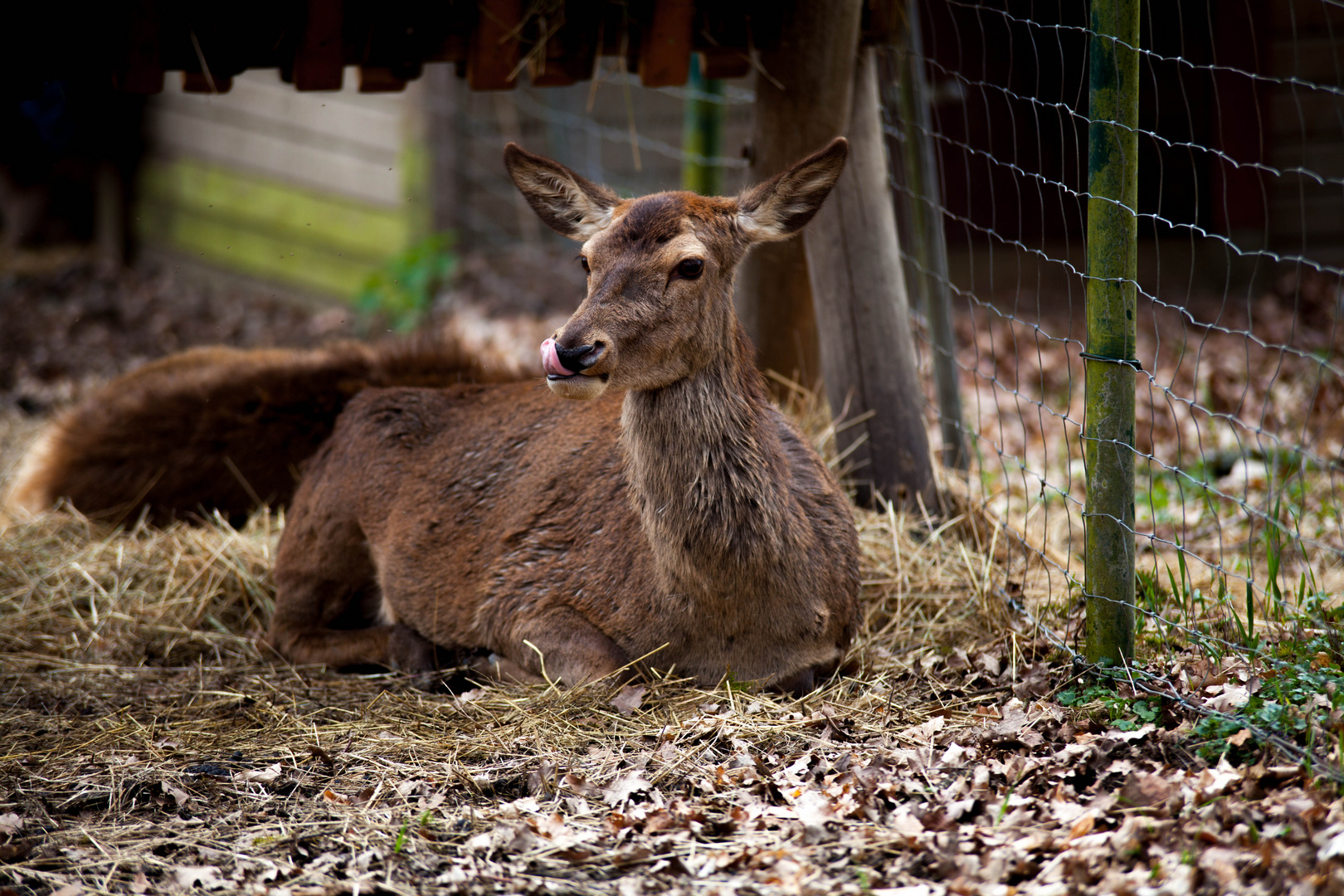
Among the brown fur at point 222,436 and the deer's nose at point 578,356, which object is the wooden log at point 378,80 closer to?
the brown fur at point 222,436

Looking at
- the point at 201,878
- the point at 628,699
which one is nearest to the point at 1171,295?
the point at 628,699

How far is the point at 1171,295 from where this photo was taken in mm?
10570

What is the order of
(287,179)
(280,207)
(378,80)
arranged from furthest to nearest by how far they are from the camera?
(280,207)
(287,179)
(378,80)

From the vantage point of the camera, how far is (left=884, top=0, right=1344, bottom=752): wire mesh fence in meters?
4.39

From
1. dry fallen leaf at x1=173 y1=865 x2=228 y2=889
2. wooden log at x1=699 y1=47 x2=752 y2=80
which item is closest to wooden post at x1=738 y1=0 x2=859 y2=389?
wooden log at x1=699 y1=47 x2=752 y2=80

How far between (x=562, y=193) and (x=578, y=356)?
112 centimetres

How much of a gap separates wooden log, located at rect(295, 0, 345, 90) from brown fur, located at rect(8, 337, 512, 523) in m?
1.64

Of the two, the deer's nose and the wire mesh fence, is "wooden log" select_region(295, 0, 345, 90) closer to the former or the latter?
the deer's nose

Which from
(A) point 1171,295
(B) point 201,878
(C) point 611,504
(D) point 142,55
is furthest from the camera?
(A) point 1171,295

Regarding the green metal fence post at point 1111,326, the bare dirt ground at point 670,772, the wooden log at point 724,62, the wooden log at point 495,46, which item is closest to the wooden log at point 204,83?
the wooden log at point 495,46

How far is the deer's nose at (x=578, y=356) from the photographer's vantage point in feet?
12.1

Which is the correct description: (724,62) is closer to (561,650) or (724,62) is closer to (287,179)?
(561,650)

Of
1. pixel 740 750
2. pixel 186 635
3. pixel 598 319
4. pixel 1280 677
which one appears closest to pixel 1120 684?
pixel 1280 677

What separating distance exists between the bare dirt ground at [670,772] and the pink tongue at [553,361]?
116 cm
